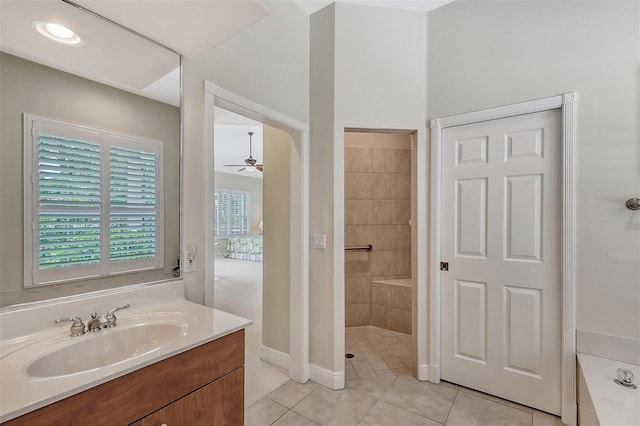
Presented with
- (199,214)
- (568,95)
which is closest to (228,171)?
(199,214)

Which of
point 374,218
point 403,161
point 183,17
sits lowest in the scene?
point 374,218

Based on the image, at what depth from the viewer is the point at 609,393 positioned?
1.50 meters

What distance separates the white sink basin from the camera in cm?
98

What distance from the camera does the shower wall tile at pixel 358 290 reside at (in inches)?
143

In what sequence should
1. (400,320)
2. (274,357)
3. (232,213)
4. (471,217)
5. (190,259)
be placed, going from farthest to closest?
(232,213) → (400,320) → (274,357) → (471,217) → (190,259)

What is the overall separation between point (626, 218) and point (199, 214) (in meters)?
2.49

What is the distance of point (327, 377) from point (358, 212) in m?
1.95

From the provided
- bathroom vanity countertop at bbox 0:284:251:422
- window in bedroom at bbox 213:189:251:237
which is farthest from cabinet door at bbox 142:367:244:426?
window in bedroom at bbox 213:189:251:237

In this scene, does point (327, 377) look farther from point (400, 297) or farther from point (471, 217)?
point (471, 217)

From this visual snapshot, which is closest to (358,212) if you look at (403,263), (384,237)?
(384,237)

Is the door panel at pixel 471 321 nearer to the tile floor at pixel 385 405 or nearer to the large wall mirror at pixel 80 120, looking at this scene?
the tile floor at pixel 385 405

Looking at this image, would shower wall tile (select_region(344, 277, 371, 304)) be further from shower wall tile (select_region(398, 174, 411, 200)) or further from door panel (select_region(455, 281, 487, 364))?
door panel (select_region(455, 281, 487, 364))

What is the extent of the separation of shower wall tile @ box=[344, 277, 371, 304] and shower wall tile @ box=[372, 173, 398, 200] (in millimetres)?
1056

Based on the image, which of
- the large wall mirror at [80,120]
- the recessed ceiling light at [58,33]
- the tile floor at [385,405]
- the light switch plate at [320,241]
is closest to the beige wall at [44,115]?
the large wall mirror at [80,120]
